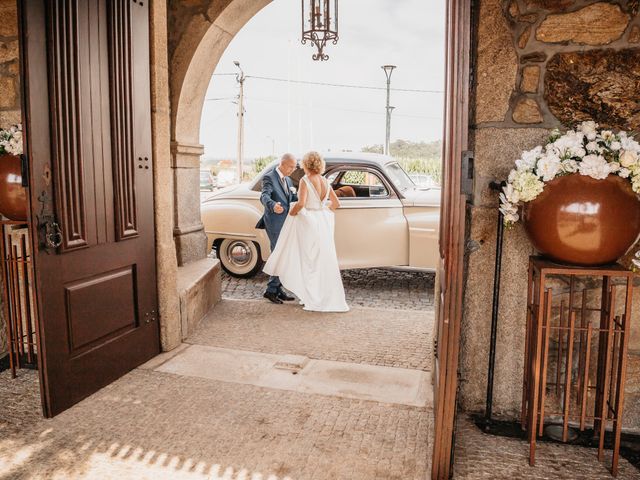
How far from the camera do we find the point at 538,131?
2814 millimetres

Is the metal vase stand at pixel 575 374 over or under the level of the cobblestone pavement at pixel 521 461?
over

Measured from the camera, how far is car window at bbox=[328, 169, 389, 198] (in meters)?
6.56

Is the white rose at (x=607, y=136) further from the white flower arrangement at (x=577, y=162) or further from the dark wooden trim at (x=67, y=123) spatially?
the dark wooden trim at (x=67, y=123)

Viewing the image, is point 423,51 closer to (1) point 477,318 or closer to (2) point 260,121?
(2) point 260,121

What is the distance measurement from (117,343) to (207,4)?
3.30 meters

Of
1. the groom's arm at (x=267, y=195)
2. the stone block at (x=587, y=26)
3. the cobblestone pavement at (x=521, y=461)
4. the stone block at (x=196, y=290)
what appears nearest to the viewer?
the cobblestone pavement at (x=521, y=461)

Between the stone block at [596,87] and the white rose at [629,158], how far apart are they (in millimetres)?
508

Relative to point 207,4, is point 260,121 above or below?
above

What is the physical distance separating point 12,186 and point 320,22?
3447 mm

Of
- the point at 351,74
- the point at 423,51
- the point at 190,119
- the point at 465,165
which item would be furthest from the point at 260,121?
the point at 465,165

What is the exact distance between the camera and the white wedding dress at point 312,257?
5402 millimetres

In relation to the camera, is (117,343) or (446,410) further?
(117,343)

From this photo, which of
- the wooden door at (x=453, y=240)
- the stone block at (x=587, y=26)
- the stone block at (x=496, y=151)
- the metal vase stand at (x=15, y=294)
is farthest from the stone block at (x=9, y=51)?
the stone block at (x=587, y=26)

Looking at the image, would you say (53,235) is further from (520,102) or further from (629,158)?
(629,158)
